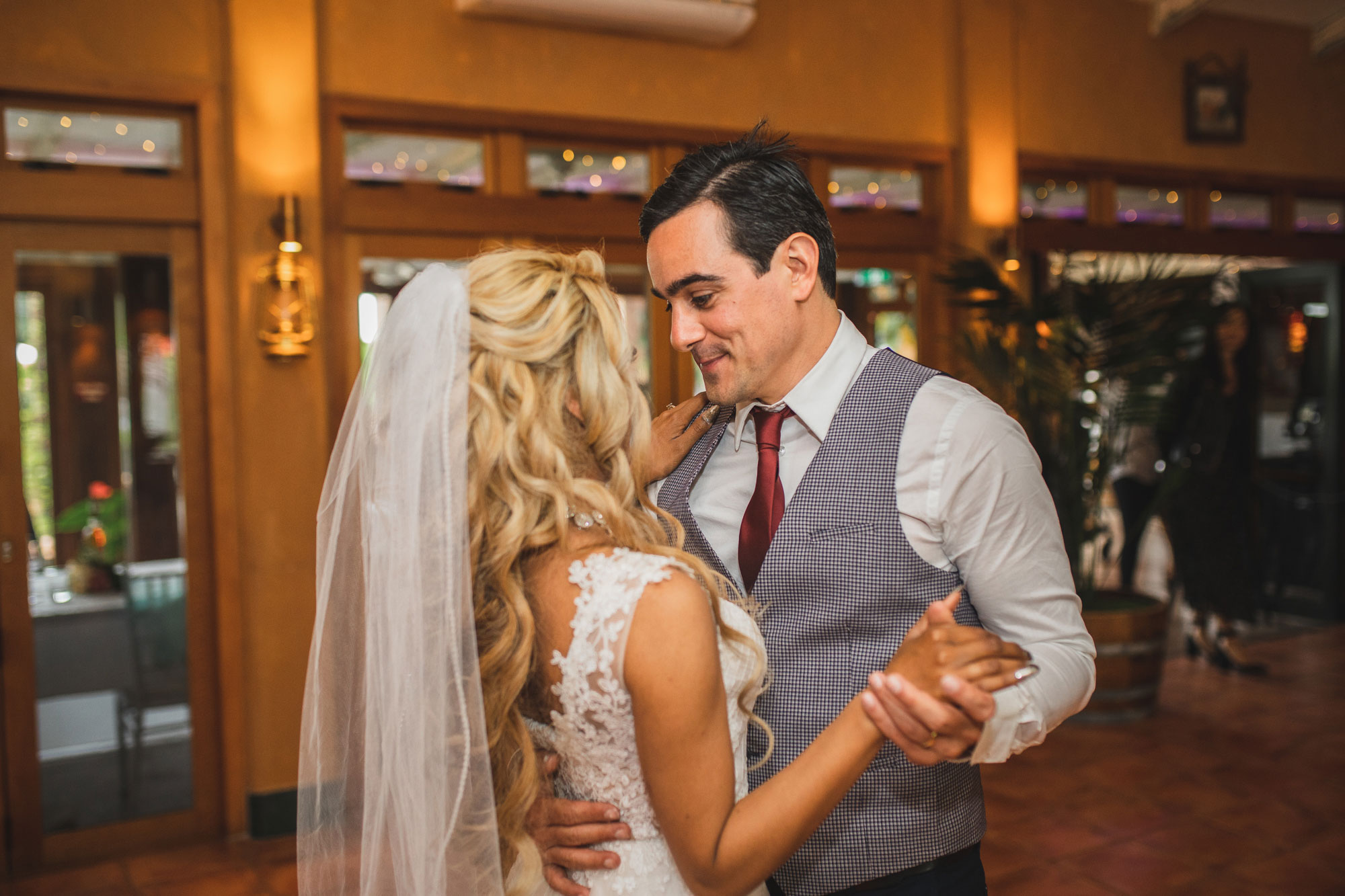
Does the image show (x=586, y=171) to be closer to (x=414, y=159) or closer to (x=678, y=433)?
(x=414, y=159)

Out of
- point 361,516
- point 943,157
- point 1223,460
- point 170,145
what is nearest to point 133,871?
point 170,145

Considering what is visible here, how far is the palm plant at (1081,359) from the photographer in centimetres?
465

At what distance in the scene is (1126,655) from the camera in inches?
184

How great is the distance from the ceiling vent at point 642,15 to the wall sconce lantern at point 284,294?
116 cm

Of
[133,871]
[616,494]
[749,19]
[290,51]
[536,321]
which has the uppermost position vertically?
[749,19]

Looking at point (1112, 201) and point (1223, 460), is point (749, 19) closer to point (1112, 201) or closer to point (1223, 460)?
point (1112, 201)

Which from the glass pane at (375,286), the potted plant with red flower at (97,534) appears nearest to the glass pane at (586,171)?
the glass pane at (375,286)

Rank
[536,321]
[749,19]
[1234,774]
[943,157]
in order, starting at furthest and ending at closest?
[943,157] < [749,19] < [1234,774] < [536,321]

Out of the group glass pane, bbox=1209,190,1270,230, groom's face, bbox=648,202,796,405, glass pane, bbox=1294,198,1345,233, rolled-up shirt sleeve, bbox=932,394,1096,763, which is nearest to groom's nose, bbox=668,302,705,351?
groom's face, bbox=648,202,796,405

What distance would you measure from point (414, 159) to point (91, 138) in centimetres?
116

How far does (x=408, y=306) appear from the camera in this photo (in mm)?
1370

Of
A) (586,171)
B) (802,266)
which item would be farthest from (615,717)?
(586,171)

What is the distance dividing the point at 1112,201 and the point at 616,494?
535 cm

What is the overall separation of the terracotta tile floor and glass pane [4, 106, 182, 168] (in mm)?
2566
